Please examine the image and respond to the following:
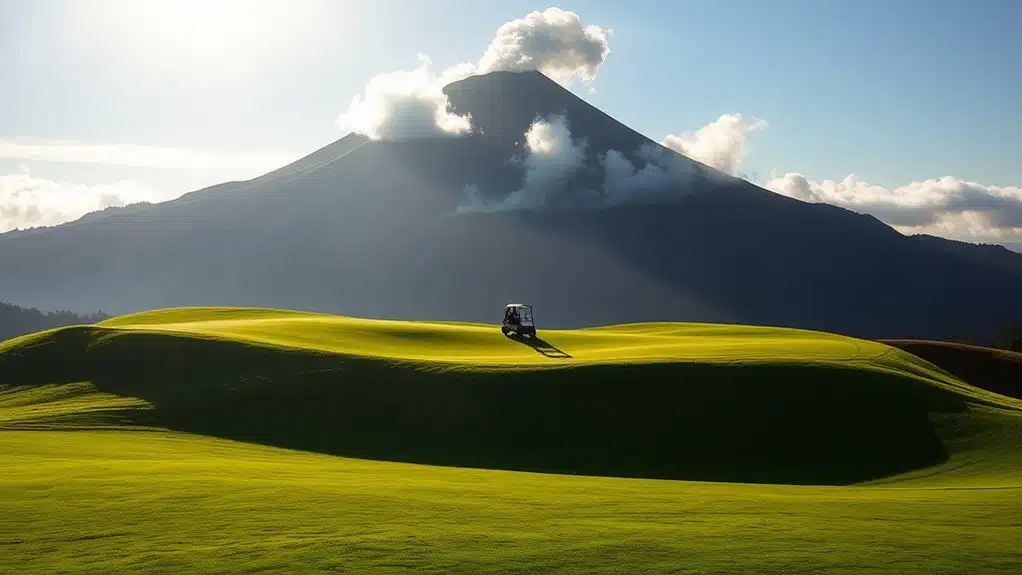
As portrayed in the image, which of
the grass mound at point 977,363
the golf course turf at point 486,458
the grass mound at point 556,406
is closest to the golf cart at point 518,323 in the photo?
the golf course turf at point 486,458

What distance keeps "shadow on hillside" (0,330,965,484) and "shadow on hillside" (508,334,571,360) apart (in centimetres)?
1370

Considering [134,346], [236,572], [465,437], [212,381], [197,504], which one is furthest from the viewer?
[134,346]

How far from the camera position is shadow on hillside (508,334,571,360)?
183 ft

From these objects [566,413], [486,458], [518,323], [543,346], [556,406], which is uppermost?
[518,323]

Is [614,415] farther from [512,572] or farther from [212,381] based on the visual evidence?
[512,572]

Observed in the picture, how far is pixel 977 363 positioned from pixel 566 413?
244ft

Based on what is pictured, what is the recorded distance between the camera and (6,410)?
38031mm

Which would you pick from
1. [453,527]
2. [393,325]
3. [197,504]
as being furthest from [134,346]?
[453,527]

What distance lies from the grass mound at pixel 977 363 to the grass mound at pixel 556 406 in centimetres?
5037

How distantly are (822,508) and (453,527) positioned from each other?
31.8ft

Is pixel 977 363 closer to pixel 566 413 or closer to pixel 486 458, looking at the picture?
pixel 566 413

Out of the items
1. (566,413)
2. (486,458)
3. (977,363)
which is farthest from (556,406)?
(977,363)

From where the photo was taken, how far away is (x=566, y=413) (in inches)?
1510

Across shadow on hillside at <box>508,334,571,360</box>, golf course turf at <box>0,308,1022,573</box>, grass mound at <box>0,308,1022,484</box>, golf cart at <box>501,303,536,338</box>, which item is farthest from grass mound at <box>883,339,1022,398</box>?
shadow on hillside at <box>508,334,571,360</box>
